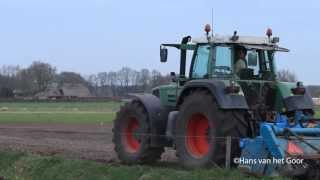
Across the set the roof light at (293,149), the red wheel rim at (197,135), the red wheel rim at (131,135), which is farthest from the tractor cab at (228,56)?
the roof light at (293,149)

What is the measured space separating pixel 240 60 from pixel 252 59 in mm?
469

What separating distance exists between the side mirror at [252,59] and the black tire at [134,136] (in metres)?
2.48

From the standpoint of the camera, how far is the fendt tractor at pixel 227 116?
1007 cm

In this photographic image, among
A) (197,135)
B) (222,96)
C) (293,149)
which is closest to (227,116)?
(222,96)

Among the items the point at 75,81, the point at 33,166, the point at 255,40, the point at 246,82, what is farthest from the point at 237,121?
the point at 75,81

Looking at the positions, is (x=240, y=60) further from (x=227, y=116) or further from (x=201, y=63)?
(x=227, y=116)

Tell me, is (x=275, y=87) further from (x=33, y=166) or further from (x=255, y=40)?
(x=33, y=166)

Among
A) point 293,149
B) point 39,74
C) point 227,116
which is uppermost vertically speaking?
point 39,74

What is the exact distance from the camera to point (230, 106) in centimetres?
1074

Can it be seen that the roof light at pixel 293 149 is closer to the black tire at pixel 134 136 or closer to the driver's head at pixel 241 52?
the driver's head at pixel 241 52

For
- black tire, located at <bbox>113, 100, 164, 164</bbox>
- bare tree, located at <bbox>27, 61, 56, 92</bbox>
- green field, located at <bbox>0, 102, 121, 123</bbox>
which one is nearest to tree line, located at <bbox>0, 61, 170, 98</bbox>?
bare tree, located at <bbox>27, 61, 56, 92</bbox>

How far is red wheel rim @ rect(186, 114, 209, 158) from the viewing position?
11.6m

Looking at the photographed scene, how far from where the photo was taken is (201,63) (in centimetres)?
1243

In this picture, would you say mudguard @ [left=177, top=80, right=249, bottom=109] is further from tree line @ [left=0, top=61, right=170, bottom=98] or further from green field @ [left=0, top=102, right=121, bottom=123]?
tree line @ [left=0, top=61, right=170, bottom=98]
